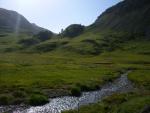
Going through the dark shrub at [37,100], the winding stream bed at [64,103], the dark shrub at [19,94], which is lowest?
the winding stream bed at [64,103]

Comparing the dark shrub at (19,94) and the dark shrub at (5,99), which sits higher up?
the dark shrub at (19,94)

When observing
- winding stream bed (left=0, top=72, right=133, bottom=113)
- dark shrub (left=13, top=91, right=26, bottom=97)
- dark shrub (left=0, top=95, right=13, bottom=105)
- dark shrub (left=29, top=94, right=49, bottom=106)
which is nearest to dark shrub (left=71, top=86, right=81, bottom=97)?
winding stream bed (left=0, top=72, right=133, bottom=113)

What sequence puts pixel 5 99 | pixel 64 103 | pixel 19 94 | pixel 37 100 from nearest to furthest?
pixel 37 100 → pixel 64 103 → pixel 5 99 → pixel 19 94

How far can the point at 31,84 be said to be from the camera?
81375 mm

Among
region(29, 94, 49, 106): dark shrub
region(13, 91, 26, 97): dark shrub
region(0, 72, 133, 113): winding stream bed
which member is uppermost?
region(13, 91, 26, 97): dark shrub

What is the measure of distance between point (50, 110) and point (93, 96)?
1694 cm

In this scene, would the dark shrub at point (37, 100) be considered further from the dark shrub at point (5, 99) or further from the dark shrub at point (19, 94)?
the dark shrub at point (19, 94)

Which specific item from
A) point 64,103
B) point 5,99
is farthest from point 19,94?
point 64,103

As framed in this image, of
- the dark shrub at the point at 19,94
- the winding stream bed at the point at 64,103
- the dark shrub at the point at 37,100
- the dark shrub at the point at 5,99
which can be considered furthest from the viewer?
the dark shrub at the point at 19,94

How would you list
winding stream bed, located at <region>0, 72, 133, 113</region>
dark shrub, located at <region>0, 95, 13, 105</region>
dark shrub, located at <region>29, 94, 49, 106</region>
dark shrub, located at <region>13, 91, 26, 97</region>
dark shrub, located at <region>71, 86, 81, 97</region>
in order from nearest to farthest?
winding stream bed, located at <region>0, 72, 133, 113</region> → dark shrub, located at <region>29, 94, 49, 106</region> → dark shrub, located at <region>0, 95, 13, 105</region> → dark shrub, located at <region>13, 91, 26, 97</region> → dark shrub, located at <region>71, 86, 81, 97</region>

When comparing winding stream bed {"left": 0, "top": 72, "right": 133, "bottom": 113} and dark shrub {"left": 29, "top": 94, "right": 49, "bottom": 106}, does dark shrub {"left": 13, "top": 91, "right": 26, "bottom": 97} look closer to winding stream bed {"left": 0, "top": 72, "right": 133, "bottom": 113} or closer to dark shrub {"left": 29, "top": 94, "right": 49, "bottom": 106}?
dark shrub {"left": 29, "top": 94, "right": 49, "bottom": 106}

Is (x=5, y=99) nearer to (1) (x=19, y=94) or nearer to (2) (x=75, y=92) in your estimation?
(1) (x=19, y=94)

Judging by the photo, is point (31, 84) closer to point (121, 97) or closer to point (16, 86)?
point (16, 86)

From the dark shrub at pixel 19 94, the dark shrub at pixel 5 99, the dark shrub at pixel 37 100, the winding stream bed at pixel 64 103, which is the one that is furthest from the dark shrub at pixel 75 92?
the dark shrub at pixel 5 99
